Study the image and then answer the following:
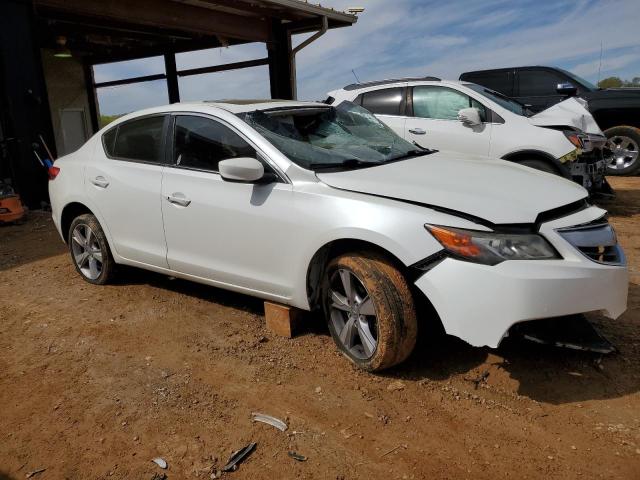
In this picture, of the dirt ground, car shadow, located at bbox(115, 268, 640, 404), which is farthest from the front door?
car shadow, located at bbox(115, 268, 640, 404)

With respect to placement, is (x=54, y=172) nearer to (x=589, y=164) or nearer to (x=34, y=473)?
(x=34, y=473)

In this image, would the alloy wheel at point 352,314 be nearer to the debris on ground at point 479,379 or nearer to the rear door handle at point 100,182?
the debris on ground at point 479,379

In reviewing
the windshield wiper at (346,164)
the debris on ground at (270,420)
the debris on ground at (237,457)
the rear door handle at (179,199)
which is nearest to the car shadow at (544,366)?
the debris on ground at (270,420)

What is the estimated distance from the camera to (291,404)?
2994mm

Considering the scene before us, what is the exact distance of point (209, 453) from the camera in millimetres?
2605

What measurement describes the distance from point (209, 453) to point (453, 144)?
5.81m

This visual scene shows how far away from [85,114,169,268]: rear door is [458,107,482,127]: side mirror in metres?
4.23

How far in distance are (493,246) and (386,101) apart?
18.3 feet

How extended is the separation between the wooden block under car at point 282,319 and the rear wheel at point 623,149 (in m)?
8.99

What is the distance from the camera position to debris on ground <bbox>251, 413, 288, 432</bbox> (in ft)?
9.14

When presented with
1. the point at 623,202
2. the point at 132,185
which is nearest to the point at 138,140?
the point at 132,185

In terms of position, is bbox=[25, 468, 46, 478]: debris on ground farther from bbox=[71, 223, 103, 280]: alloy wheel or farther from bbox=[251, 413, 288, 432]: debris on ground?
bbox=[71, 223, 103, 280]: alloy wheel

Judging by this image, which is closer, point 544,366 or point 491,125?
point 544,366

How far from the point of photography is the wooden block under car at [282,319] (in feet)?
12.2
